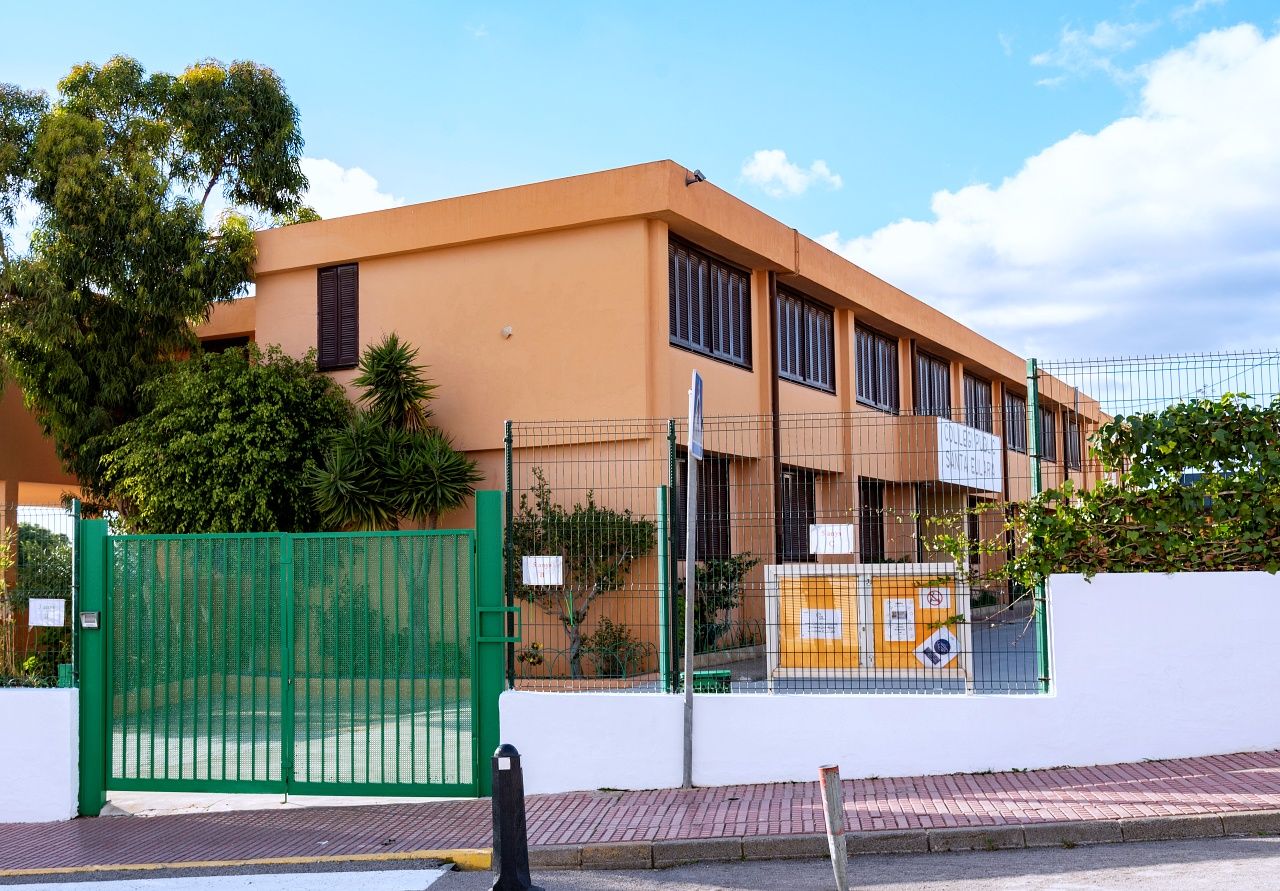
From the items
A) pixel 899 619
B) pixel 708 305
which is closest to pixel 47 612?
pixel 899 619

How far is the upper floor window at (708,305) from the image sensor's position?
16.9 meters

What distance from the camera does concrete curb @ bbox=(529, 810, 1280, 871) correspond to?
24.9ft

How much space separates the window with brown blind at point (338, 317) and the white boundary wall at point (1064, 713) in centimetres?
1048

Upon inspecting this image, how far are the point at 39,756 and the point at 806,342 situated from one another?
14.1m

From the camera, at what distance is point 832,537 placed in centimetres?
965

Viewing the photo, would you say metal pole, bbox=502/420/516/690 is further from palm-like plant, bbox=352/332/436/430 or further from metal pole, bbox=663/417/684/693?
palm-like plant, bbox=352/332/436/430

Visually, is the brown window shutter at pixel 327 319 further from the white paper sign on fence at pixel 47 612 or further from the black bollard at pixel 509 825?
the black bollard at pixel 509 825

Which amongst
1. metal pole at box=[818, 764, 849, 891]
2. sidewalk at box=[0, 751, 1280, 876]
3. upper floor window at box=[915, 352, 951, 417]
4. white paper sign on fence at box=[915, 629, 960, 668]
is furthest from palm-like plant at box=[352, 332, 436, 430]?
upper floor window at box=[915, 352, 951, 417]

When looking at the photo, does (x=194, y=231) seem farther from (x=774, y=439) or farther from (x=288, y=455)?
(x=774, y=439)

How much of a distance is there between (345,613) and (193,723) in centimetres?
153

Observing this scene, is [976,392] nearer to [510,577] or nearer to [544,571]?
[510,577]

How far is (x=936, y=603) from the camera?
32.3 feet

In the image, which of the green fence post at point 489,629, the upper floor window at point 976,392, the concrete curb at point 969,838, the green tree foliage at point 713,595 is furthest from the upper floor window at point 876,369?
the concrete curb at point 969,838

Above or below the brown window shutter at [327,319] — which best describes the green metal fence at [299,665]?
below
